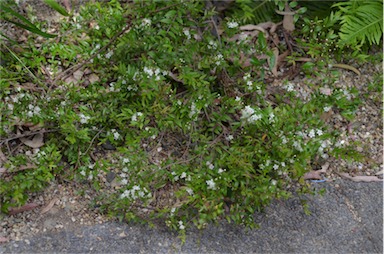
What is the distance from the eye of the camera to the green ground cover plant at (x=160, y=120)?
265cm

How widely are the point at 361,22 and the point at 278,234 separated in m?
1.55

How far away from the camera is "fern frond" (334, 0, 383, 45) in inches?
132

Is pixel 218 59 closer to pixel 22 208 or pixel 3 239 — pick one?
pixel 22 208

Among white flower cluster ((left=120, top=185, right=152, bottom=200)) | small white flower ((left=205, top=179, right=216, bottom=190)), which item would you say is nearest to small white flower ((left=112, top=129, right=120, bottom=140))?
white flower cluster ((left=120, top=185, right=152, bottom=200))

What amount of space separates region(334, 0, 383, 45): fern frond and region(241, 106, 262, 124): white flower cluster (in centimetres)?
95

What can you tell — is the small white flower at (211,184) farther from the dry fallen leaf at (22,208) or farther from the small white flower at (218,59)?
the dry fallen leaf at (22,208)

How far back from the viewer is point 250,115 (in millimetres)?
2771

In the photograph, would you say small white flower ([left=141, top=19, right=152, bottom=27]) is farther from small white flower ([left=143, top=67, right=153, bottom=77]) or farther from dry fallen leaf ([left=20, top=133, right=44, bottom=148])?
dry fallen leaf ([left=20, top=133, right=44, bottom=148])

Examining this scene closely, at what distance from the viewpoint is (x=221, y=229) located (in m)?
2.70

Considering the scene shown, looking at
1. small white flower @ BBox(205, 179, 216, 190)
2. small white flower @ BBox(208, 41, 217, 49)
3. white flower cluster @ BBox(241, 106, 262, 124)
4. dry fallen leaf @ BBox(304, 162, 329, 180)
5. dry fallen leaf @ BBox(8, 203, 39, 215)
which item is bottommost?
dry fallen leaf @ BBox(304, 162, 329, 180)

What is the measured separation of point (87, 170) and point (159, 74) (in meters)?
0.66

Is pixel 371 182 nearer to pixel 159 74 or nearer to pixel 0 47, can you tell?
pixel 159 74

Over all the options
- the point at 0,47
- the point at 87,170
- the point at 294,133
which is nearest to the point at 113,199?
the point at 87,170

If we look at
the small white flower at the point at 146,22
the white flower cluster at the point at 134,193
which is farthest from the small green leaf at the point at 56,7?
the white flower cluster at the point at 134,193
